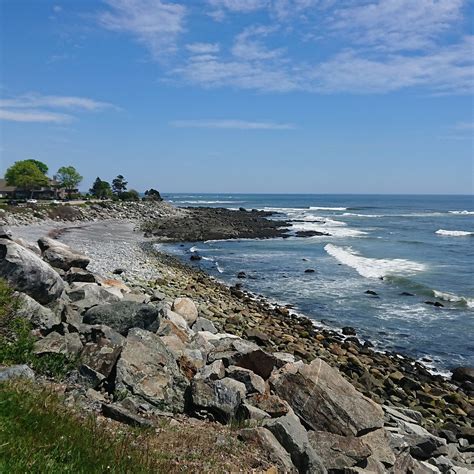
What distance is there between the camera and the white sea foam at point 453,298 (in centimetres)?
2288

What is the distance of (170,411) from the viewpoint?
670 cm

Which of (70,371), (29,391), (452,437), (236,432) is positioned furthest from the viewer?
(452,437)


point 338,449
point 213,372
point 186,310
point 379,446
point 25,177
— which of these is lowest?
point 379,446

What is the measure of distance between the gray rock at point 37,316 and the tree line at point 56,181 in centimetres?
7711

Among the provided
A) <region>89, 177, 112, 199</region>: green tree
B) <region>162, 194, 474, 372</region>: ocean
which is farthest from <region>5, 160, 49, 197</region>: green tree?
<region>162, 194, 474, 372</region>: ocean

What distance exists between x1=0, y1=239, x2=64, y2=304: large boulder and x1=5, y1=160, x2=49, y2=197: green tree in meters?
75.4

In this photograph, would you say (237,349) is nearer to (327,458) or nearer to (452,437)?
(327,458)

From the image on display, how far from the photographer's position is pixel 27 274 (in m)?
9.52

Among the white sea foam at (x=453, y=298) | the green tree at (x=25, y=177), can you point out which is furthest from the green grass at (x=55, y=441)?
the green tree at (x=25, y=177)

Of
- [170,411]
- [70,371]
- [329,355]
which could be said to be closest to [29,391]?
[70,371]

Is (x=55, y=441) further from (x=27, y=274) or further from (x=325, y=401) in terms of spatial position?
(x=27, y=274)

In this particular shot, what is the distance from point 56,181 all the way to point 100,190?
29.4 ft

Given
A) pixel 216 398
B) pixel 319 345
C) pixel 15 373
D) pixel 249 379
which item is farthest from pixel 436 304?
pixel 15 373

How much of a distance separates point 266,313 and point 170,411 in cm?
1400
